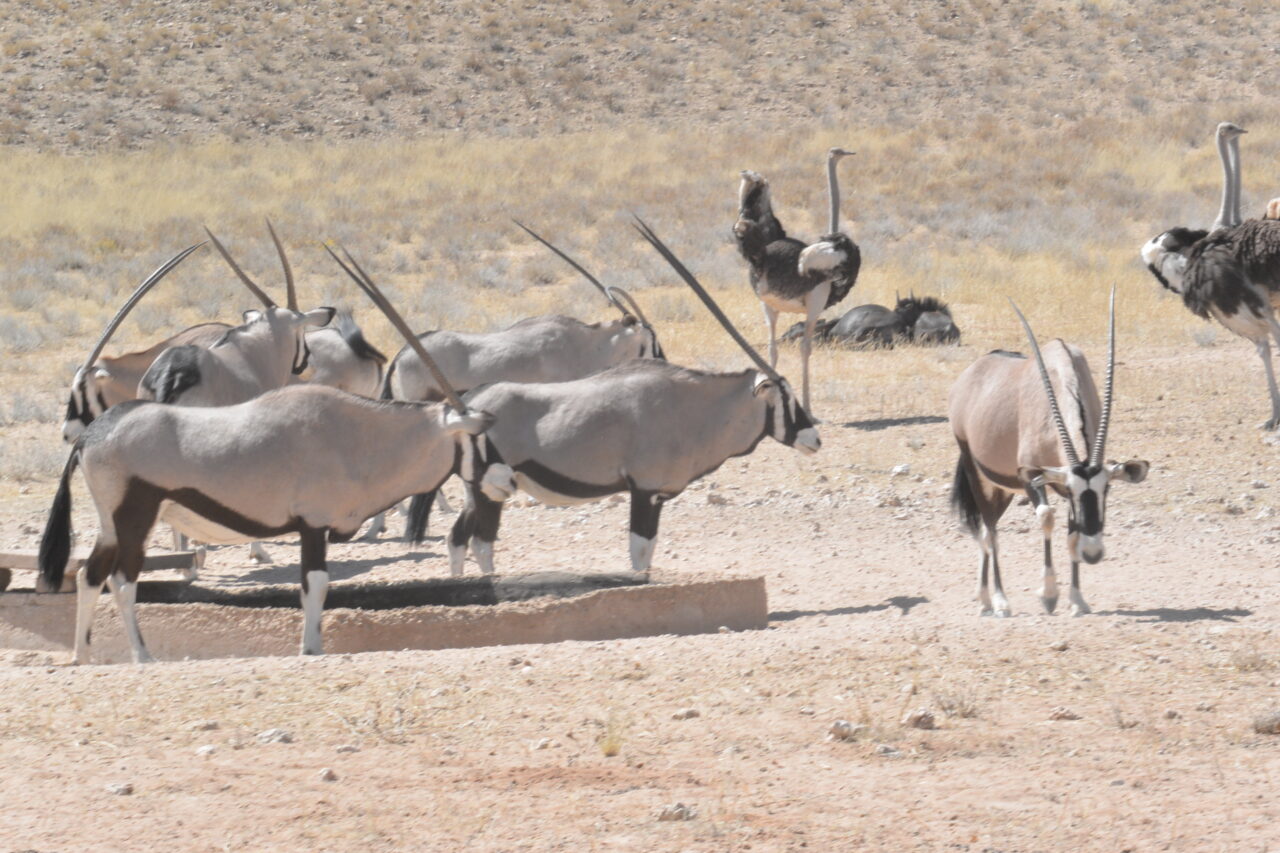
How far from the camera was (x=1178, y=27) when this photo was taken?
51.4 m

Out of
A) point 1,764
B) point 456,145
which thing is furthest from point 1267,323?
point 456,145

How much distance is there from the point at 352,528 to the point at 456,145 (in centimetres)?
3747

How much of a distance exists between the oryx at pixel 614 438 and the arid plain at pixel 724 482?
90 cm

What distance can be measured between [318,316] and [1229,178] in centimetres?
858

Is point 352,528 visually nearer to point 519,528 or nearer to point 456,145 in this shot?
point 519,528

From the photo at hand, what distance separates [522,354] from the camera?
39.8 feet

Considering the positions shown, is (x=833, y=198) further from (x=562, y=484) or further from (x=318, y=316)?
(x=562, y=484)

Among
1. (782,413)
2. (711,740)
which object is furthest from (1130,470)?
(711,740)

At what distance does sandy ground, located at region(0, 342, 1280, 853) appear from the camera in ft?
15.6

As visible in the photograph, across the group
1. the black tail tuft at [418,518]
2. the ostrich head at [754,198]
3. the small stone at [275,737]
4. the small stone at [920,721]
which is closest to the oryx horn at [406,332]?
the black tail tuft at [418,518]

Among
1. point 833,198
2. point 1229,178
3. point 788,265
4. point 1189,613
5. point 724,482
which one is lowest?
point 724,482

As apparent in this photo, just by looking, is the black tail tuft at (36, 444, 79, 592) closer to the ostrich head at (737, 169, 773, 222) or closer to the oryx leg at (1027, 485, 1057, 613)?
the oryx leg at (1027, 485, 1057, 613)

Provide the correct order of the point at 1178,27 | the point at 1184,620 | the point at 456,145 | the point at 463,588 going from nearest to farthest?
the point at 1184,620, the point at 463,588, the point at 456,145, the point at 1178,27

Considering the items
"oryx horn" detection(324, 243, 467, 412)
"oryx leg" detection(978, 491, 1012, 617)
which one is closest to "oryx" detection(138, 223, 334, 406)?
"oryx horn" detection(324, 243, 467, 412)
